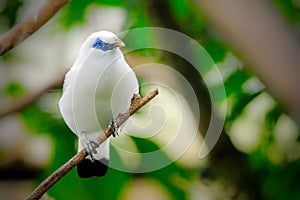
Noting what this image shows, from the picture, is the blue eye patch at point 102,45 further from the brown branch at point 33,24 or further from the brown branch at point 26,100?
the brown branch at point 33,24

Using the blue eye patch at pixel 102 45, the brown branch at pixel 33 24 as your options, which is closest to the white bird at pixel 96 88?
the blue eye patch at pixel 102 45

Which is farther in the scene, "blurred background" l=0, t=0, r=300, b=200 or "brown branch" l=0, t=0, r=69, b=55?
"blurred background" l=0, t=0, r=300, b=200

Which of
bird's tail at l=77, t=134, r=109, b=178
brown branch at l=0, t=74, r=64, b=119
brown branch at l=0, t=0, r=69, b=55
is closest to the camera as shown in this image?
brown branch at l=0, t=0, r=69, b=55

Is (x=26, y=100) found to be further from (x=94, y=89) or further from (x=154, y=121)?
(x=154, y=121)

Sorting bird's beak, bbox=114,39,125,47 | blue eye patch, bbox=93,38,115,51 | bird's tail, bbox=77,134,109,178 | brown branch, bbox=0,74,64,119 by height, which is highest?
bird's beak, bbox=114,39,125,47

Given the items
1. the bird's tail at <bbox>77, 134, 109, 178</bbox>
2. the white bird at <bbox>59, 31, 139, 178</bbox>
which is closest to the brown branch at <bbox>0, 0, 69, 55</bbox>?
the white bird at <bbox>59, 31, 139, 178</bbox>

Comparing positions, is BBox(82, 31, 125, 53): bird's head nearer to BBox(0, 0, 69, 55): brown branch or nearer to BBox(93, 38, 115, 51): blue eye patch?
BBox(93, 38, 115, 51): blue eye patch

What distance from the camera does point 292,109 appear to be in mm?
158

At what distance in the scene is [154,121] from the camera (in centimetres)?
74

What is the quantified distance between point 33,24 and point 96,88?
1.38 ft

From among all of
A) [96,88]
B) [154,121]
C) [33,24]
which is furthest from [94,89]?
[33,24]

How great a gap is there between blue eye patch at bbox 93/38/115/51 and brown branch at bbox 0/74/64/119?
0.08m

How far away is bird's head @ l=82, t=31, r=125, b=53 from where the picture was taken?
62 cm

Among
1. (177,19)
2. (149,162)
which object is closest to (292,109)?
(177,19)
